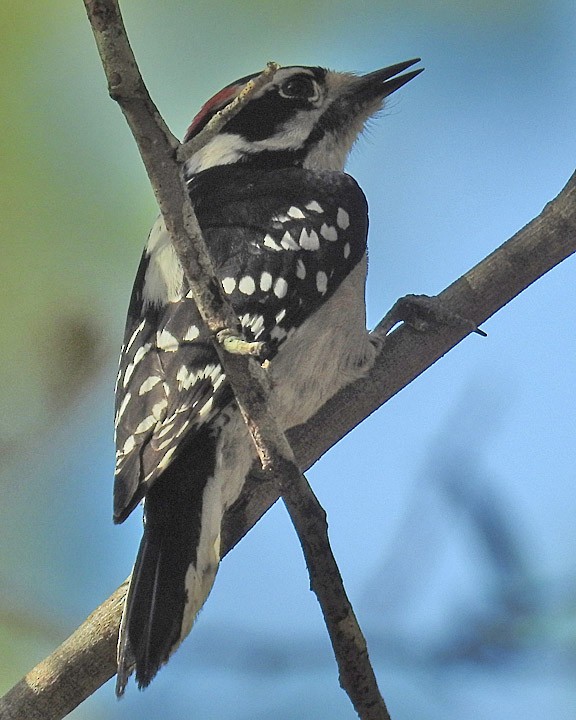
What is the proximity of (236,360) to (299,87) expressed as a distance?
161 centimetres

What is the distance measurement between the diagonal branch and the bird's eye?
1.55 m

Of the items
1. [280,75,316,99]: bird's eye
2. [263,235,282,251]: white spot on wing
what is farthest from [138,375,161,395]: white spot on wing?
[280,75,316,99]: bird's eye

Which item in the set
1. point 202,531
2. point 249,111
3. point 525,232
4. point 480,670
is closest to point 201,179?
point 249,111

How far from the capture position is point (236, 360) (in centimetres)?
152

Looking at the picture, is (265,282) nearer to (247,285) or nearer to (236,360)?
(247,285)

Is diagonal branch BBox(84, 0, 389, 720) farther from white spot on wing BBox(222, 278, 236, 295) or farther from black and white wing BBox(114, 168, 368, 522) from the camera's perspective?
white spot on wing BBox(222, 278, 236, 295)

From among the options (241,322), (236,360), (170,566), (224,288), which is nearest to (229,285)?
(224,288)

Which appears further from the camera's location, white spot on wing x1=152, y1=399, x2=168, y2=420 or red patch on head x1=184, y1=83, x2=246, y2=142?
red patch on head x1=184, y1=83, x2=246, y2=142

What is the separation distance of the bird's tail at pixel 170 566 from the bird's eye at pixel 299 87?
1.18 meters

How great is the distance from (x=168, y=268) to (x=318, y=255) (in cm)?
34

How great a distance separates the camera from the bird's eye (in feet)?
9.59

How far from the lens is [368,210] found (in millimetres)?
2727

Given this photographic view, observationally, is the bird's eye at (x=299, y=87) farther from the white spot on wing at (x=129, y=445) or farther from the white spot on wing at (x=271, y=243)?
the white spot on wing at (x=129, y=445)

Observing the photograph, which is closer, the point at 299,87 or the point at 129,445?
the point at 129,445
